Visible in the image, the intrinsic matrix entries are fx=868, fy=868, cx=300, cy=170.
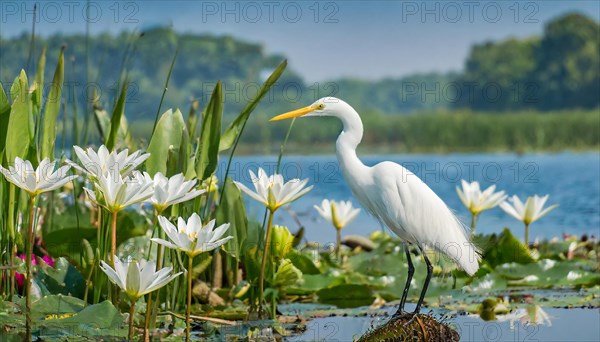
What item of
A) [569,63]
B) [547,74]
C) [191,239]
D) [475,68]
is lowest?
[191,239]

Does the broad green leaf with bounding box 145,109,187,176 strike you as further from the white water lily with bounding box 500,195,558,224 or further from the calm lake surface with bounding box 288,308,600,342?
the white water lily with bounding box 500,195,558,224

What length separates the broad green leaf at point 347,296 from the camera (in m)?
3.90

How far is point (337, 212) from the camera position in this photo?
4312mm

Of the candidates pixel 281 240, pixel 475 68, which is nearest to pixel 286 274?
pixel 281 240

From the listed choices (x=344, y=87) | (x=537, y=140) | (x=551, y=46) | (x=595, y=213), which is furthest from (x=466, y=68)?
(x=595, y=213)

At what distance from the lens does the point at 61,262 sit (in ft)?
11.2

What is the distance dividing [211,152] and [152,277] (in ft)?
3.22

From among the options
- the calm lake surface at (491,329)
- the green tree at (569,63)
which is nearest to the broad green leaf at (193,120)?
the calm lake surface at (491,329)

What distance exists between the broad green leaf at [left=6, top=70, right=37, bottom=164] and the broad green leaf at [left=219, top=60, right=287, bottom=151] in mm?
727

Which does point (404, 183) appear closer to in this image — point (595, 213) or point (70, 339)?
point (70, 339)

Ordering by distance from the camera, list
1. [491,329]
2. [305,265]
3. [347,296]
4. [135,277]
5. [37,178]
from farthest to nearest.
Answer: [305,265]
[347,296]
[491,329]
[37,178]
[135,277]

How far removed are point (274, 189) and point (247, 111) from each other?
44cm

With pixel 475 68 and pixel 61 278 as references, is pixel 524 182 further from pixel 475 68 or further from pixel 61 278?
pixel 475 68

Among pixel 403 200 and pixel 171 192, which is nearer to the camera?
pixel 171 192
